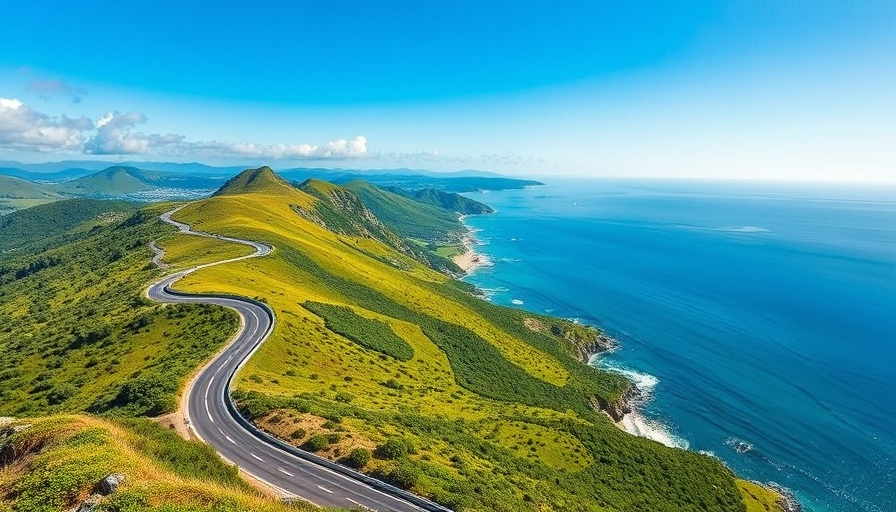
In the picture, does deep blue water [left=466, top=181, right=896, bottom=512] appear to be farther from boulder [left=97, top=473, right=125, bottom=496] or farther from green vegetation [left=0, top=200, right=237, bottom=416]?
boulder [left=97, top=473, right=125, bottom=496]

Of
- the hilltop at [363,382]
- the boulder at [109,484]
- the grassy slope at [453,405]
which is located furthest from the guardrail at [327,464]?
the boulder at [109,484]

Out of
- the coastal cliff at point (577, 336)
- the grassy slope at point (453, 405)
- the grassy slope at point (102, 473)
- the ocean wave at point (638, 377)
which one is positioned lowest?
the ocean wave at point (638, 377)

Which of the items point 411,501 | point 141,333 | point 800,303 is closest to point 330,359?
point 141,333

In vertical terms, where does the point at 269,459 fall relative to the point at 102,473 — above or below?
below

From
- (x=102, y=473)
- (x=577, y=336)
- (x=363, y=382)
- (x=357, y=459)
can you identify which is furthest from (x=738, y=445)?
(x=102, y=473)

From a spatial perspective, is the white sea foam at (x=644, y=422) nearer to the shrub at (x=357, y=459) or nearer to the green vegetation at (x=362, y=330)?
the green vegetation at (x=362, y=330)

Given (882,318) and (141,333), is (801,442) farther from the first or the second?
(141,333)

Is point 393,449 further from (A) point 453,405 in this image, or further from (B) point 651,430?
Answer: (B) point 651,430
